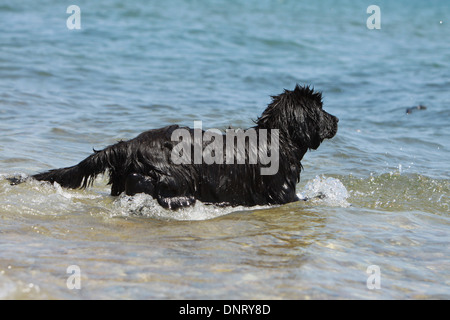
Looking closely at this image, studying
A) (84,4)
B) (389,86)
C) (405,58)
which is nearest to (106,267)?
(389,86)

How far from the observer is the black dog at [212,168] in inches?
209

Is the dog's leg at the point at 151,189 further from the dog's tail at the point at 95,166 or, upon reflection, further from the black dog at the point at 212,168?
the dog's tail at the point at 95,166

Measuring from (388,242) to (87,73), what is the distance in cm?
973

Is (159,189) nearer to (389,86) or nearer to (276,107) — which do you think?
(276,107)

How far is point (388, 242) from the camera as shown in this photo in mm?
5105

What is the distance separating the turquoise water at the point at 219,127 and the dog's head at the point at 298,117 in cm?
67
